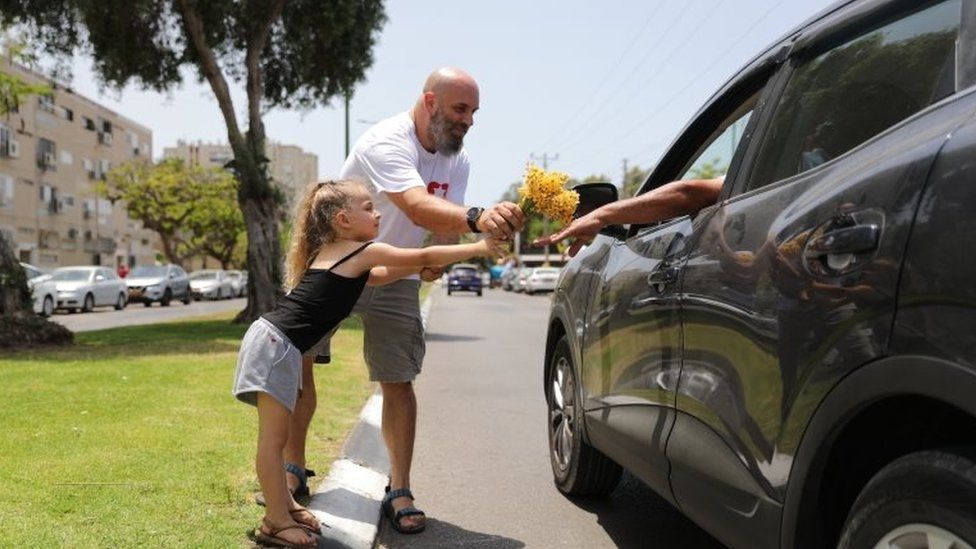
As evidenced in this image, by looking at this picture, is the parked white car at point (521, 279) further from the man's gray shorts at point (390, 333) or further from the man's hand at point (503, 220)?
the man's hand at point (503, 220)

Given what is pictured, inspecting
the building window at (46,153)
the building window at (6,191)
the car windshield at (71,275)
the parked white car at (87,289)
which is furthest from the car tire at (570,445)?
the building window at (46,153)

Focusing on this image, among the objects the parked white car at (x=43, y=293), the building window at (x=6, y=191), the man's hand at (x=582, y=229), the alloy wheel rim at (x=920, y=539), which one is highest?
the building window at (x=6, y=191)

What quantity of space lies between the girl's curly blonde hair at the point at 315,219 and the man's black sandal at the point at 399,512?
3.58 feet

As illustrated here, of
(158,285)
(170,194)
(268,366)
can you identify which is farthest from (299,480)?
(170,194)

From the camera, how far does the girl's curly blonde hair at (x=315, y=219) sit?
3605 mm

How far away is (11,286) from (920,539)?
1171 cm

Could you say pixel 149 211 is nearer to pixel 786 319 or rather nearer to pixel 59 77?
pixel 59 77

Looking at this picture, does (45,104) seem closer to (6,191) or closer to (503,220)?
(6,191)

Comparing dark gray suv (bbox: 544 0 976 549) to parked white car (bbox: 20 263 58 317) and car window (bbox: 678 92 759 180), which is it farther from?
parked white car (bbox: 20 263 58 317)

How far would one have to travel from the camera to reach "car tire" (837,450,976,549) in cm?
154

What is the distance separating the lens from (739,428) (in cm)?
229

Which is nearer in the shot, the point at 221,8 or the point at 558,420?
the point at 558,420

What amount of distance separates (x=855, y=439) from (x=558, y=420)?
2.90m

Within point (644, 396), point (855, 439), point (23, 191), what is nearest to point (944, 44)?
point (855, 439)
